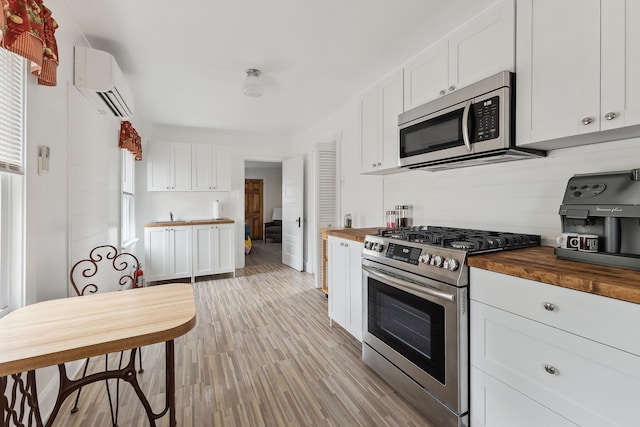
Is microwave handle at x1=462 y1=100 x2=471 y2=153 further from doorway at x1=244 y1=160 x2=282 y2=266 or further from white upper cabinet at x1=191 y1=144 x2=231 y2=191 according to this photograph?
doorway at x1=244 y1=160 x2=282 y2=266

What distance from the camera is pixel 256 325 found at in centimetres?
292

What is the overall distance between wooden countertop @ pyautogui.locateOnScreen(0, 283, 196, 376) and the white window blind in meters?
0.71

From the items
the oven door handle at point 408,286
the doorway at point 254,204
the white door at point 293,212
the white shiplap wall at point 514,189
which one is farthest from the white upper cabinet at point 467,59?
the doorway at point 254,204

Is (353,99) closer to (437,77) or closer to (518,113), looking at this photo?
(437,77)

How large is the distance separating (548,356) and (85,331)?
1.82 metres

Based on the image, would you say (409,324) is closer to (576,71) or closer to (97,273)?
(576,71)

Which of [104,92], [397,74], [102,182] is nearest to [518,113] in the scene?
[397,74]

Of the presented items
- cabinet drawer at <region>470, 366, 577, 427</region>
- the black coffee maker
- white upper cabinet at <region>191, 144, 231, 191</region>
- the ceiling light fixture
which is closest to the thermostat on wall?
the ceiling light fixture

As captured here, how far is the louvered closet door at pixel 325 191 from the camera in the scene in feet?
13.8

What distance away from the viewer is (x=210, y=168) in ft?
16.3

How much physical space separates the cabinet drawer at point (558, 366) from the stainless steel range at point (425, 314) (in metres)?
0.12

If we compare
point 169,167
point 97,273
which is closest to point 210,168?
point 169,167

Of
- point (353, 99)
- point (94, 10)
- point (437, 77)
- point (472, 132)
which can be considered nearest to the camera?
point (472, 132)

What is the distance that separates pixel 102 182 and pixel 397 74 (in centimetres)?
→ 294
